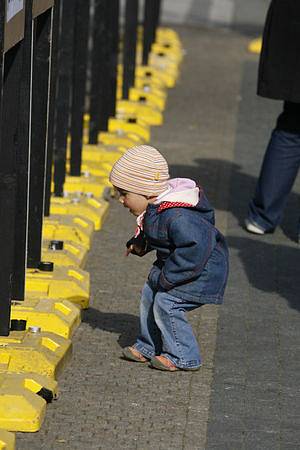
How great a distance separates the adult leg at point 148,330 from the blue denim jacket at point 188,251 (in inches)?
3.6

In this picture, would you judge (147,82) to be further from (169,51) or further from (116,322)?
(116,322)

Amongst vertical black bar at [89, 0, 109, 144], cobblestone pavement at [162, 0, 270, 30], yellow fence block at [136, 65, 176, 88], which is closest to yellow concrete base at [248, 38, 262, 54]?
cobblestone pavement at [162, 0, 270, 30]

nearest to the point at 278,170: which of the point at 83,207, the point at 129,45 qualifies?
the point at 83,207

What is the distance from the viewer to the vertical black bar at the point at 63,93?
8.13 m

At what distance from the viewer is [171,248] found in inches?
221

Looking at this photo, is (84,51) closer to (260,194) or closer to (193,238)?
(260,194)

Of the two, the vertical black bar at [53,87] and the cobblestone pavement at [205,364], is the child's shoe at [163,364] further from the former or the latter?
the vertical black bar at [53,87]

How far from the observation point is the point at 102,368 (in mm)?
5738

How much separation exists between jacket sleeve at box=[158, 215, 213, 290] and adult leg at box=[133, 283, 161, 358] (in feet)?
0.78

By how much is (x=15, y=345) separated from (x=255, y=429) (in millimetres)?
1015

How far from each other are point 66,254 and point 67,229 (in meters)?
0.49

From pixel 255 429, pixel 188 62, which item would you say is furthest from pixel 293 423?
pixel 188 62

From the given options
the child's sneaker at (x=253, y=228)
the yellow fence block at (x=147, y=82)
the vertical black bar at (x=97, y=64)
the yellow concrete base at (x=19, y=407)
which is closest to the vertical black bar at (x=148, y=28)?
the yellow fence block at (x=147, y=82)

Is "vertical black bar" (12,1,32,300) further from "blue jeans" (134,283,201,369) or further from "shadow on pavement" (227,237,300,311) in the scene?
"shadow on pavement" (227,237,300,311)
